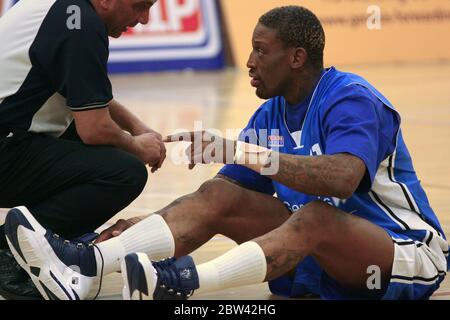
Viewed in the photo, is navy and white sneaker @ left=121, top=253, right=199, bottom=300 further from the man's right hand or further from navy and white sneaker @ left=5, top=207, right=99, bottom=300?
the man's right hand

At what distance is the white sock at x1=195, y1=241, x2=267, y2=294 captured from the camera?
3.62m

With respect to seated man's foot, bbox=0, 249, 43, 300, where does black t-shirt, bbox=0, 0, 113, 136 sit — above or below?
above

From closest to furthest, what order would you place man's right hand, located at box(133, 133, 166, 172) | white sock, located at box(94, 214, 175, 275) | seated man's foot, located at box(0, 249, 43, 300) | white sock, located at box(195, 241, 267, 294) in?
white sock, located at box(195, 241, 267, 294) → white sock, located at box(94, 214, 175, 275) → seated man's foot, located at box(0, 249, 43, 300) → man's right hand, located at box(133, 133, 166, 172)

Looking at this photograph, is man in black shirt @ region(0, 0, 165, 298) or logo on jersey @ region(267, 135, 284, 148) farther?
logo on jersey @ region(267, 135, 284, 148)

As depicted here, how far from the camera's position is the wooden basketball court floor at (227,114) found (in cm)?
566

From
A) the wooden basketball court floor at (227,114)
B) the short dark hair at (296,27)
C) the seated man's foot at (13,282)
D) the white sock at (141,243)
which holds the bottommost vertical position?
the wooden basketball court floor at (227,114)

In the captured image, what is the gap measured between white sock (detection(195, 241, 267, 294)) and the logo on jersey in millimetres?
686

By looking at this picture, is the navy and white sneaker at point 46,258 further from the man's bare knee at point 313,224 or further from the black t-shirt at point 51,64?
the man's bare knee at point 313,224

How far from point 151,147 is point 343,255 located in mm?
1031

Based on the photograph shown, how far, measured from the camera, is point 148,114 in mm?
10875

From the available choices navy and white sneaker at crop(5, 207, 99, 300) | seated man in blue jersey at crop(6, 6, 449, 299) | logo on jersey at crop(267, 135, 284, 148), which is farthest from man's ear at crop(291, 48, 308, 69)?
navy and white sneaker at crop(5, 207, 99, 300)

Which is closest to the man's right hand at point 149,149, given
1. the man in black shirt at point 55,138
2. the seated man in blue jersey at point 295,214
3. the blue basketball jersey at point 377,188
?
the man in black shirt at point 55,138

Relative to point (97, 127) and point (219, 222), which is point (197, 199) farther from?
point (97, 127)

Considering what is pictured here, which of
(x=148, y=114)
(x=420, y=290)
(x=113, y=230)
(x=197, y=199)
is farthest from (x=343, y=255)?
(x=148, y=114)
